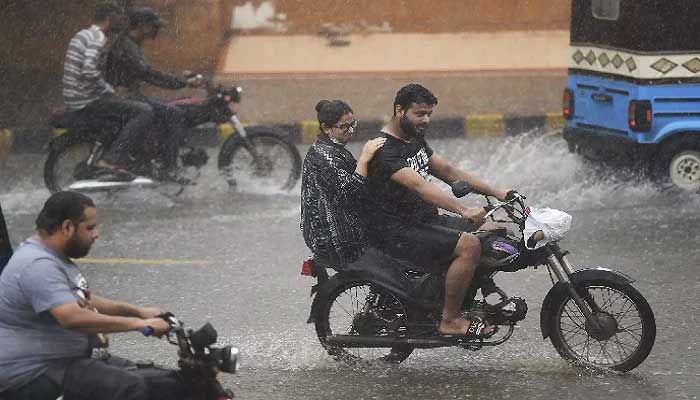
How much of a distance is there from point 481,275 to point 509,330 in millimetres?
319

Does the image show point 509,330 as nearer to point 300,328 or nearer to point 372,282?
point 372,282

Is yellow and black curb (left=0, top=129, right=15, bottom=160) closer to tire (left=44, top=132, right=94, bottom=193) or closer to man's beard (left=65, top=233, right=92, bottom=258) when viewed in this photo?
tire (left=44, top=132, right=94, bottom=193)

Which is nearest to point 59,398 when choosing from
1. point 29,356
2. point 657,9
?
point 29,356

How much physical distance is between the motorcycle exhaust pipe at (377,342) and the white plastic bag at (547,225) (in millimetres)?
724

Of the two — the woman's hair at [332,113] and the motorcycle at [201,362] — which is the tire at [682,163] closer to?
the woman's hair at [332,113]

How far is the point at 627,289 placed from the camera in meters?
6.79

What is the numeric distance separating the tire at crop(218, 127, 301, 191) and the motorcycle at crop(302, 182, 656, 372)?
16.8ft

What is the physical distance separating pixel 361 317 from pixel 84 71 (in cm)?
566

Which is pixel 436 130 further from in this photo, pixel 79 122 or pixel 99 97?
pixel 79 122

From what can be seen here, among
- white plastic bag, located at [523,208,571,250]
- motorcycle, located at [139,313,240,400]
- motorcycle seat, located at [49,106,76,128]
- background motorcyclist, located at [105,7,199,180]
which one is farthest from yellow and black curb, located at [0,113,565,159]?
motorcycle, located at [139,313,240,400]

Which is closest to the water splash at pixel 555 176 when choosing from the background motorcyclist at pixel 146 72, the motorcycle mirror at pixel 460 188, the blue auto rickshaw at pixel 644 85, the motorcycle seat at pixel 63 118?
the blue auto rickshaw at pixel 644 85

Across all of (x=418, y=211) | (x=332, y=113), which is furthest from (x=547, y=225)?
(x=332, y=113)

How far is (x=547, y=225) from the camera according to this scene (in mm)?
6746

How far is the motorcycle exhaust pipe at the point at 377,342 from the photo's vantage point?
704cm
